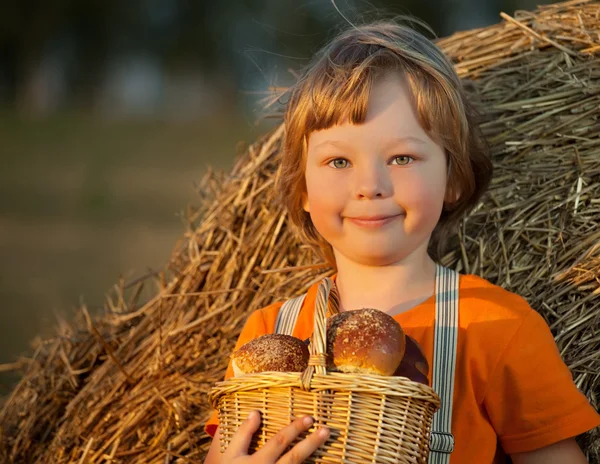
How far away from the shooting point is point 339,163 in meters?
2.26

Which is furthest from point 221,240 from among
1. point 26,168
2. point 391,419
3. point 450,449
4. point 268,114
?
point 26,168

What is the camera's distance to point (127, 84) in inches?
1123

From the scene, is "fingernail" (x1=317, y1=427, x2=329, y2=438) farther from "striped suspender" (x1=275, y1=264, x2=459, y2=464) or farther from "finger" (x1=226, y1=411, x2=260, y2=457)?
"striped suspender" (x1=275, y1=264, x2=459, y2=464)

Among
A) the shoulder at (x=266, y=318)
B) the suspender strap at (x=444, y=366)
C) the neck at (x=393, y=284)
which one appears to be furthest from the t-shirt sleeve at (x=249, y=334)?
the suspender strap at (x=444, y=366)

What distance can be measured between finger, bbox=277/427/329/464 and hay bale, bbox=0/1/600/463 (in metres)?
1.18

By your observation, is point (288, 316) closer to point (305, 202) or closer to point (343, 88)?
point (305, 202)

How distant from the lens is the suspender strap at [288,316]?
2.42m

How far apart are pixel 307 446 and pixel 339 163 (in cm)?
85

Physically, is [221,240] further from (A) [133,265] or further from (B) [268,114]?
(A) [133,265]

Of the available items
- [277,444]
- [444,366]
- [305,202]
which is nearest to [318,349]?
[277,444]

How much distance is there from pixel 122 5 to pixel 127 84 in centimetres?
260

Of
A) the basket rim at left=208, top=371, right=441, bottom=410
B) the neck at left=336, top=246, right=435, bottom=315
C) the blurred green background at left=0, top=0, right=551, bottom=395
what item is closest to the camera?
the basket rim at left=208, top=371, right=441, bottom=410

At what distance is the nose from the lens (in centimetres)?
214

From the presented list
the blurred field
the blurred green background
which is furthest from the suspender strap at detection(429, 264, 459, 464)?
the blurred field
